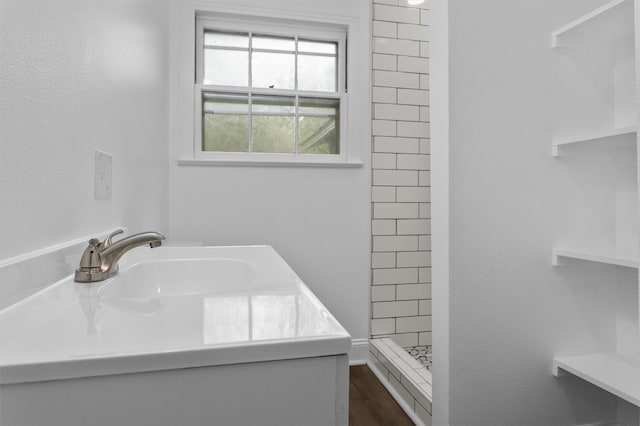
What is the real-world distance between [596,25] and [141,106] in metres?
1.80

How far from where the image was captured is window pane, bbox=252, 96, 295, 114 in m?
2.39

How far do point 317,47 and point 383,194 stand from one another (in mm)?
1053

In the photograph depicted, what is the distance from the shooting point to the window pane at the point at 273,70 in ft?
7.88

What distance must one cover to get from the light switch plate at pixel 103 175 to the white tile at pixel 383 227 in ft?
5.36

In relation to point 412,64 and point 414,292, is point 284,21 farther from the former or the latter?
point 414,292

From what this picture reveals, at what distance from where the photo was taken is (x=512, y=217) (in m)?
1.56

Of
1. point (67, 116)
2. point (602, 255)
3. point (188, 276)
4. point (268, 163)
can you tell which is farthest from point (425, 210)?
point (67, 116)

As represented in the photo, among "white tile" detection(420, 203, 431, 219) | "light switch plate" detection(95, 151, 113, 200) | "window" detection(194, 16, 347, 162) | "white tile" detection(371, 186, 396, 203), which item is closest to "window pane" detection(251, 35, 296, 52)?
"window" detection(194, 16, 347, 162)

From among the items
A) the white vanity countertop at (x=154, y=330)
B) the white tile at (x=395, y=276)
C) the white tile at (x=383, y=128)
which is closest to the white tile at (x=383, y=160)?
the white tile at (x=383, y=128)

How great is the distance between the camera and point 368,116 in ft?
7.98

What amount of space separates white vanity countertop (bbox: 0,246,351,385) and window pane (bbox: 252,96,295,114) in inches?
70.9

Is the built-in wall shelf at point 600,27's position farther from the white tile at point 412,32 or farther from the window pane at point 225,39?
the window pane at point 225,39

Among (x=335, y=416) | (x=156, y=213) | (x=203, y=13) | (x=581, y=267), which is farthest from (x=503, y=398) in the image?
(x=203, y=13)

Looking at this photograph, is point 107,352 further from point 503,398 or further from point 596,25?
point 596,25
